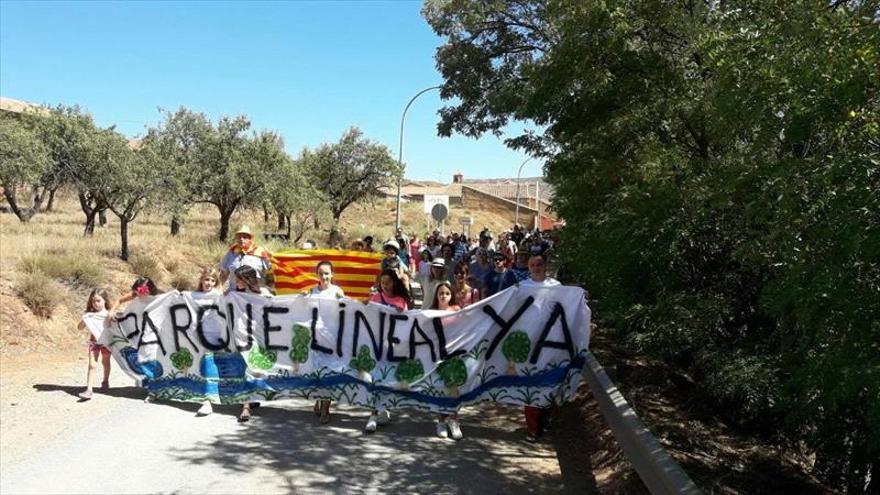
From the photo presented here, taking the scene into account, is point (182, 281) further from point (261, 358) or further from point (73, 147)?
point (261, 358)

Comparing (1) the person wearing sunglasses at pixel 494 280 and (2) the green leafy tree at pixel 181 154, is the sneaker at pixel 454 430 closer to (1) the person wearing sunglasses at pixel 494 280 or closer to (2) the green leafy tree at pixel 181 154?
(1) the person wearing sunglasses at pixel 494 280

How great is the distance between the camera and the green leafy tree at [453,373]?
22.9 ft

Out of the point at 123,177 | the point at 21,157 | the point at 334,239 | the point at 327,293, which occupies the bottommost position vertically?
the point at 327,293

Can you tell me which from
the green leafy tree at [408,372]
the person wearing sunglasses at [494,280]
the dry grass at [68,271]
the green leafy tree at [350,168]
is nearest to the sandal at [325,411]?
the green leafy tree at [408,372]

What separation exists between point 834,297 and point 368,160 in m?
41.1

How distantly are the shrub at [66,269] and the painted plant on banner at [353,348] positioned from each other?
23.1ft

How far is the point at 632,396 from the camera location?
754 cm

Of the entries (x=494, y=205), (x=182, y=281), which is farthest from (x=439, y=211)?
(x=494, y=205)

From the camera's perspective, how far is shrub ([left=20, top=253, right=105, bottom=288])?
45.3 feet

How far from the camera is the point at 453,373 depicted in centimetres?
701

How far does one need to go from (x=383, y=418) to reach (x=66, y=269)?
10.5 metres

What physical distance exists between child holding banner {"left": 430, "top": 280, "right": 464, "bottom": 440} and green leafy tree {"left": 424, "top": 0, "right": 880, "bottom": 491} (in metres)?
1.74

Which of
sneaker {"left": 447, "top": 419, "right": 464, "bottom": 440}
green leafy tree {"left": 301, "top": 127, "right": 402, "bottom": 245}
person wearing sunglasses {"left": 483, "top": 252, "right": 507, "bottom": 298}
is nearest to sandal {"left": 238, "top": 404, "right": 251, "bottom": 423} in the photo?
sneaker {"left": 447, "top": 419, "right": 464, "bottom": 440}

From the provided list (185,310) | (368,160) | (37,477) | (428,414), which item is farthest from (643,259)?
(368,160)
